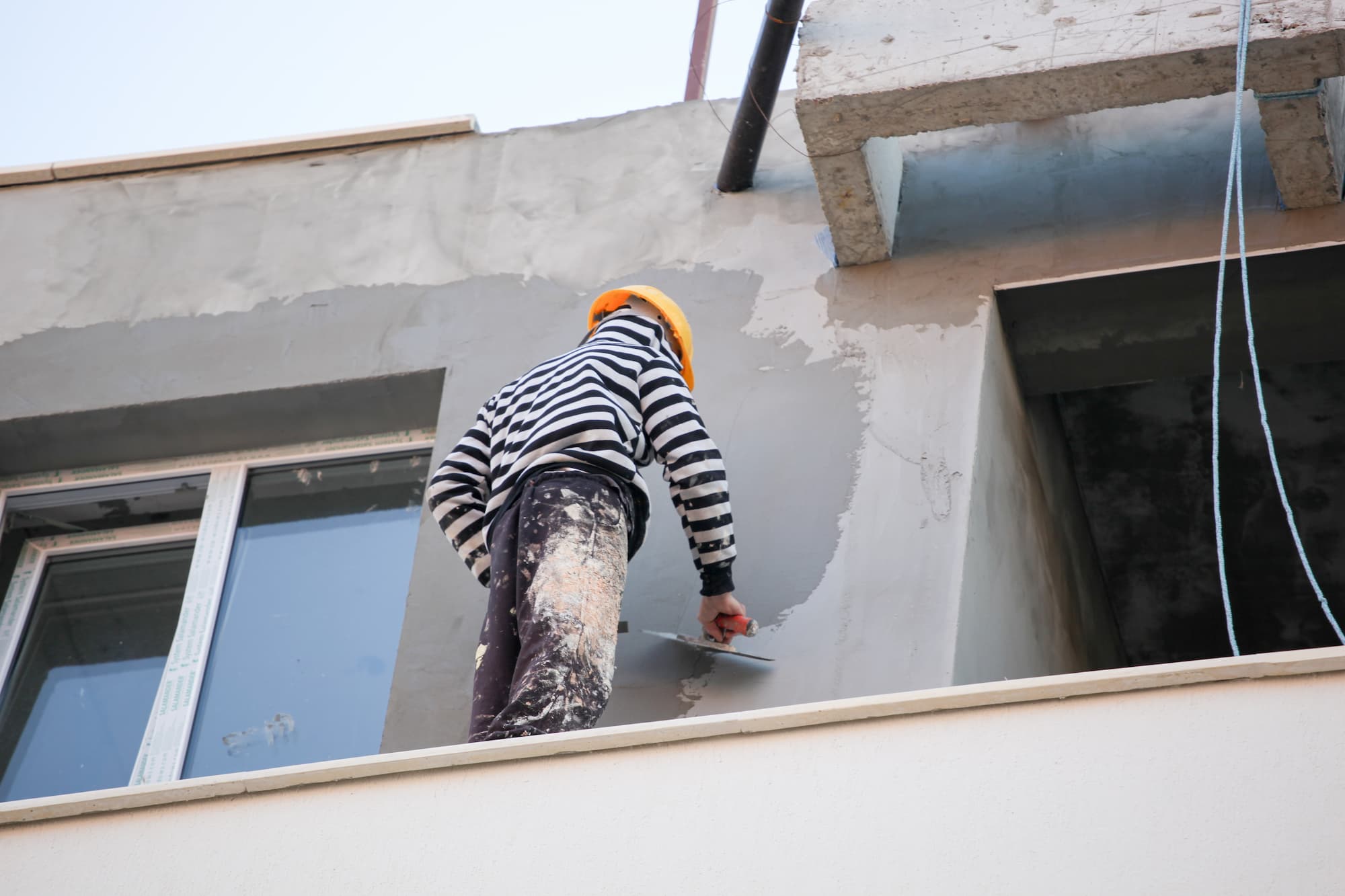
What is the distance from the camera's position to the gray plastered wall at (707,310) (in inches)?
163

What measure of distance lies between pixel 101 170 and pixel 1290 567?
615 cm

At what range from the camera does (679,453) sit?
3.73 m

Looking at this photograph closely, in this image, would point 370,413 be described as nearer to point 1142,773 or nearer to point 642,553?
point 642,553

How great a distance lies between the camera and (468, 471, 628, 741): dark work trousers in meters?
3.15

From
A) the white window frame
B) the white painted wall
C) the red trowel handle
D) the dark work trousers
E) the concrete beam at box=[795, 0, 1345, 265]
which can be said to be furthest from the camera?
the white window frame

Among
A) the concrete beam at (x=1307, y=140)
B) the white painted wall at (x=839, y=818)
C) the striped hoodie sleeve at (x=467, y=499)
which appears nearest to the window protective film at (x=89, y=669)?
the striped hoodie sleeve at (x=467, y=499)

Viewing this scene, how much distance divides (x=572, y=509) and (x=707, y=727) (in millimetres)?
984

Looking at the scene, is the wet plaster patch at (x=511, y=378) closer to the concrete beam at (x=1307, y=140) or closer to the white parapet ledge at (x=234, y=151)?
the white parapet ledge at (x=234, y=151)

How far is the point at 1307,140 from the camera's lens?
14.1 feet

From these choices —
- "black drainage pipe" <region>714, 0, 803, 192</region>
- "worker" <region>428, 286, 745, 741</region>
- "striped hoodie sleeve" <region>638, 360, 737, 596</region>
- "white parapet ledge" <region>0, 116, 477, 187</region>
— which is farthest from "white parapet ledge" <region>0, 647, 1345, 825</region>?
"white parapet ledge" <region>0, 116, 477, 187</region>

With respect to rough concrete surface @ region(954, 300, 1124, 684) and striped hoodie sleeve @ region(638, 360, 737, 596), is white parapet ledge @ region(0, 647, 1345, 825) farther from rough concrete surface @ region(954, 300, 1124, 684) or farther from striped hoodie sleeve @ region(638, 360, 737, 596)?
rough concrete surface @ region(954, 300, 1124, 684)

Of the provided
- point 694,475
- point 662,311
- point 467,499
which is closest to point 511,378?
point 662,311

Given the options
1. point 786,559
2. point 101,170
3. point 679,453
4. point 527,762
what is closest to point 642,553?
point 786,559

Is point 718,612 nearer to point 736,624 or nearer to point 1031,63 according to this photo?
point 736,624
